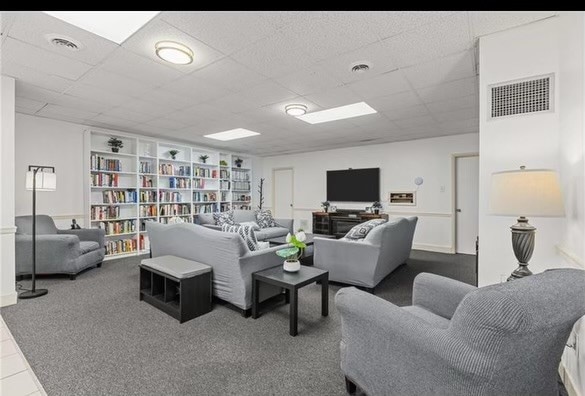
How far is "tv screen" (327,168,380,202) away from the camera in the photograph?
6.43 meters

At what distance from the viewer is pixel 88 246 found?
403 centimetres

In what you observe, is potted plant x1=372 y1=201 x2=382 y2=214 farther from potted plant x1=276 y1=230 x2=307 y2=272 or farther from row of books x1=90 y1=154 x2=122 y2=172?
row of books x1=90 y1=154 x2=122 y2=172

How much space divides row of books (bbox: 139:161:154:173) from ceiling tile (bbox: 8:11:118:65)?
332cm

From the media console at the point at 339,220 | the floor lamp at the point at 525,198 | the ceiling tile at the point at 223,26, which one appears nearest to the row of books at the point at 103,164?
the ceiling tile at the point at 223,26

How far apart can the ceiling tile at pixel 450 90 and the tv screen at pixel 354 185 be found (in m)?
3.00

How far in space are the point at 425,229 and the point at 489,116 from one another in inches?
164

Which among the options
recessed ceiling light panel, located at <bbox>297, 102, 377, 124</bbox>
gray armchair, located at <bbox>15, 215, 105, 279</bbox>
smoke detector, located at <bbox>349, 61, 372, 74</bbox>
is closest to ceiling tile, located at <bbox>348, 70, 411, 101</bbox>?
smoke detector, located at <bbox>349, 61, 372, 74</bbox>

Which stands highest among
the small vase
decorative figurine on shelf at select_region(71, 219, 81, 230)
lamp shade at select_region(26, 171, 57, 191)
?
lamp shade at select_region(26, 171, 57, 191)

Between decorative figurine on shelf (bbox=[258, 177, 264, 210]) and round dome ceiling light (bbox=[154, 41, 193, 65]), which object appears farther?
decorative figurine on shelf (bbox=[258, 177, 264, 210])

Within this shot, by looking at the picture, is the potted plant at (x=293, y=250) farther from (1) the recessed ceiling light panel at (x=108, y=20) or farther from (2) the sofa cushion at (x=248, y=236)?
(1) the recessed ceiling light panel at (x=108, y=20)

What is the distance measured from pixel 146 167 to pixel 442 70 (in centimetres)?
547

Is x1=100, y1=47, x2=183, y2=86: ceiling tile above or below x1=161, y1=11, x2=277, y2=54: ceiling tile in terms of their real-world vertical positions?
above

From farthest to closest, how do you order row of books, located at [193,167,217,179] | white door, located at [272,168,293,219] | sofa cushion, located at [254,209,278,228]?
white door, located at [272,168,293,219] < row of books, located at [193,167,217,179] < sofa cushion, located at [254,209,278,228]

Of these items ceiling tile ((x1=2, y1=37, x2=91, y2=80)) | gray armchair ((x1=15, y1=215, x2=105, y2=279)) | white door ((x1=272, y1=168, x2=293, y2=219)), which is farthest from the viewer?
white door ((x1=272, y1=168, x2=293, y2=219))
